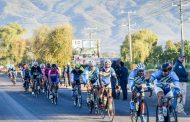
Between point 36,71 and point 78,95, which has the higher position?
point 36,71

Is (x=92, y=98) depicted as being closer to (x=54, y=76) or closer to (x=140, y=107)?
(x=140, y=107)

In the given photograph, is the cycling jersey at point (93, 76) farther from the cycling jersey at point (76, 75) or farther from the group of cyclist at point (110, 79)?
the cycling jersey at point (76, 75)

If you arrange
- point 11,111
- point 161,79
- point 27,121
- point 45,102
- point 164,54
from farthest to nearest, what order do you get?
point 164,54, point 45,102, point 11,111, point 27,121, point 161,79

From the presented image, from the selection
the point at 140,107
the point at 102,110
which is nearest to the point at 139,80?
the point at 140,107

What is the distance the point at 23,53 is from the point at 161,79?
112207 mm

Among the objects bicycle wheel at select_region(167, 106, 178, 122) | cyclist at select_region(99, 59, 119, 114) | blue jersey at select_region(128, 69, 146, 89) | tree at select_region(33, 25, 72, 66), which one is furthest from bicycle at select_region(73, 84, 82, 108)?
tree at select_region(33, 25, 72, 66)

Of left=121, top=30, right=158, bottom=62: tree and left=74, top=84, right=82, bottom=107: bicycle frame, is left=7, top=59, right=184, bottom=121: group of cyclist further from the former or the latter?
left=121, top=30, right=158, bottom=62: tree

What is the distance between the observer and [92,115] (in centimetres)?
2127

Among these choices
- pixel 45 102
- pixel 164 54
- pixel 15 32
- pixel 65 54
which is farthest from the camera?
pixel 15 32

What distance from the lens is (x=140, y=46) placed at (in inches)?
4262

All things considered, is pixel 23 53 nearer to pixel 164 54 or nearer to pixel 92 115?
pixel 164 54

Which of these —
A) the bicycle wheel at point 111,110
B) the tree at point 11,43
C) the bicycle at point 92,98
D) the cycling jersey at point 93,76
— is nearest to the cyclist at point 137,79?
the bicycle wheel at point 111,110

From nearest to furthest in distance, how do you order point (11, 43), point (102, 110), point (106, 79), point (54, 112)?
point (106, 79), point (102, 110), point (54, 112), point (11, 43)

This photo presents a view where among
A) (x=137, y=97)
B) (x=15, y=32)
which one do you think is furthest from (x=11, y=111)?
(x=15, y=32)
